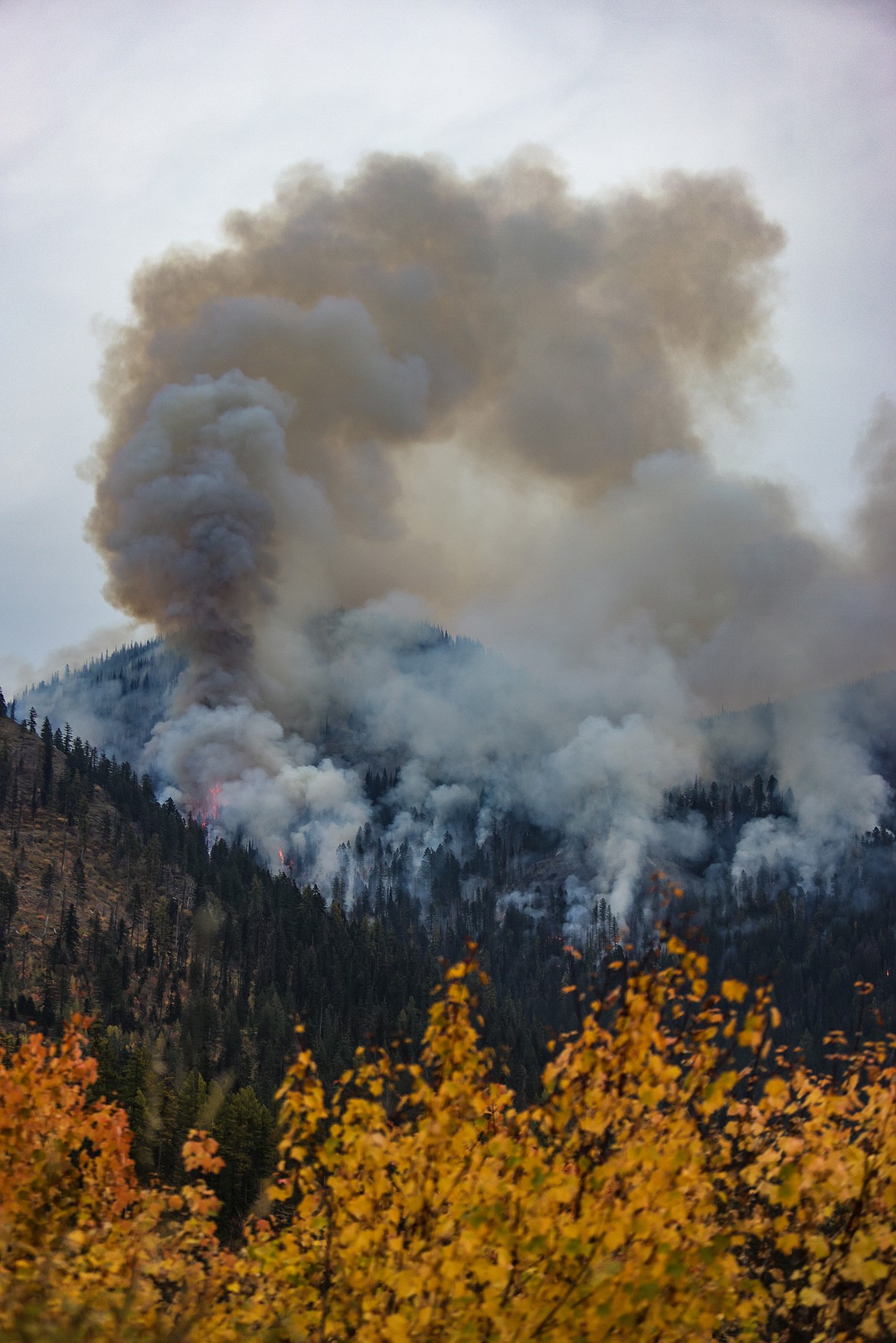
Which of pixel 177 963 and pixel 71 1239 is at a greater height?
pixel 177 963

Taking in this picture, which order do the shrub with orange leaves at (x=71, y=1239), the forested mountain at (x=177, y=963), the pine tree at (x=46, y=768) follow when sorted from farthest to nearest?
the pine tree at (x=46, y=768) → the forested mountain at (x=177, y=963) → the shrub with orange leaves at (x=71, y=1239)

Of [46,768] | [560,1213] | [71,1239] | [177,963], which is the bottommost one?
[71,1239]

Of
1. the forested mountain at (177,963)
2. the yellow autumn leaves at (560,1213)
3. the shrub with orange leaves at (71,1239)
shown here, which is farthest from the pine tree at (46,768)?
the yellow autumn leaves at (560,1213)

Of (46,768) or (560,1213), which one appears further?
(46,768)

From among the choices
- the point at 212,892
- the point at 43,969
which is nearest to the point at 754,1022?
the point at 43,969

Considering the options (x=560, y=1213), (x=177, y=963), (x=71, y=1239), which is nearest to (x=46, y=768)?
(x=177, y=963)

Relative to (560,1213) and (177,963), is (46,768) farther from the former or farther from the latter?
(560,1213)

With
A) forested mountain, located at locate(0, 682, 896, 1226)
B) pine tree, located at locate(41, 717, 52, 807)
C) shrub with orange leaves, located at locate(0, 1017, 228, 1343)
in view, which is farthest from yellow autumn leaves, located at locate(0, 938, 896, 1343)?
pine tree, located at locate(41, 717, 52, 807)

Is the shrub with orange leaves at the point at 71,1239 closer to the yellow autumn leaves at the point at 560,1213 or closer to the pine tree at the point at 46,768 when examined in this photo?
the yellow autumn leaves at the point at 560,1213

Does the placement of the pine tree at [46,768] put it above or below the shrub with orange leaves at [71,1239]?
above

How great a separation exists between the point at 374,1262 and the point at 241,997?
120441mm

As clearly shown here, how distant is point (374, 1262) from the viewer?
29.4ft

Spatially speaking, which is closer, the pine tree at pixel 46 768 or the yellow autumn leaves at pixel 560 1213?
the yellow autumn leaves at pixel 560 1213

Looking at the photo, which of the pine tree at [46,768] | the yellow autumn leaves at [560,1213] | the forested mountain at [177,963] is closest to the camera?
the yellow autumn leaves at [560,1213]
